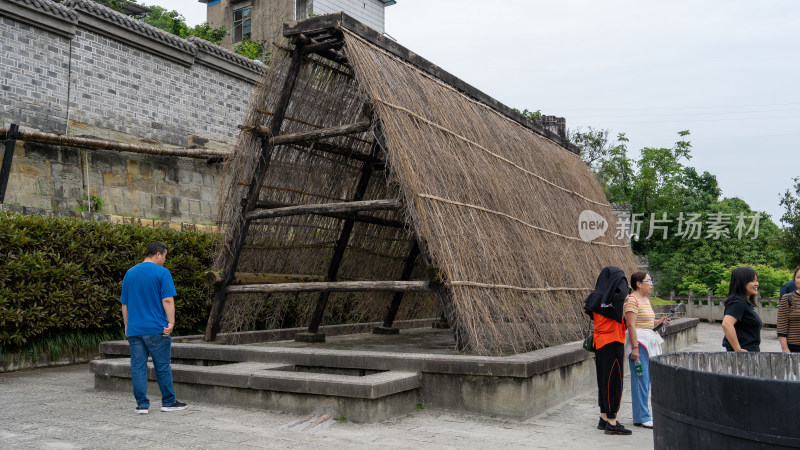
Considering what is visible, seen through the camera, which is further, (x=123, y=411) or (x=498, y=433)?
(x=123, y=411)

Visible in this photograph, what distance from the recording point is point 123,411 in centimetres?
539

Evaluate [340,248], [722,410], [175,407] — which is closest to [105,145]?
[340,248]

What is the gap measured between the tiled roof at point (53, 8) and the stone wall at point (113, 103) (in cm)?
2

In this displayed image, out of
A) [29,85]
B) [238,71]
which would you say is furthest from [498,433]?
[238,71]

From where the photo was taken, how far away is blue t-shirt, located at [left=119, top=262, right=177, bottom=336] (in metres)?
5.41

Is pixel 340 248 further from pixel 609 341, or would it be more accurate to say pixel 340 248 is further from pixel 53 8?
pixel 53 8

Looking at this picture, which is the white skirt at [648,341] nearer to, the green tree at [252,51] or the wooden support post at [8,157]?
the wooden support post at [8,157]

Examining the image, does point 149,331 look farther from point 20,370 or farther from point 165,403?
point 20,370

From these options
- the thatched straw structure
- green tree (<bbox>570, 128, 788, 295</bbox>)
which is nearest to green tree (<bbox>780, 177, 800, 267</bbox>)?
green tree (<bbox>570, 128, 788, 295</bbox>)

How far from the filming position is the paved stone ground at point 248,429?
4383 millimetres

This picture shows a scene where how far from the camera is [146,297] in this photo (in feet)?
17.9

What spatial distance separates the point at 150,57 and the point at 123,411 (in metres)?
8.93

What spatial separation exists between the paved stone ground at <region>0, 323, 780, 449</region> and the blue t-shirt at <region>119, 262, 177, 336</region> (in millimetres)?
708

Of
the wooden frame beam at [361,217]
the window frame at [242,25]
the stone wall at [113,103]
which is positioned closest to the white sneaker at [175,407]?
the wooden frame beam at [361,217]
